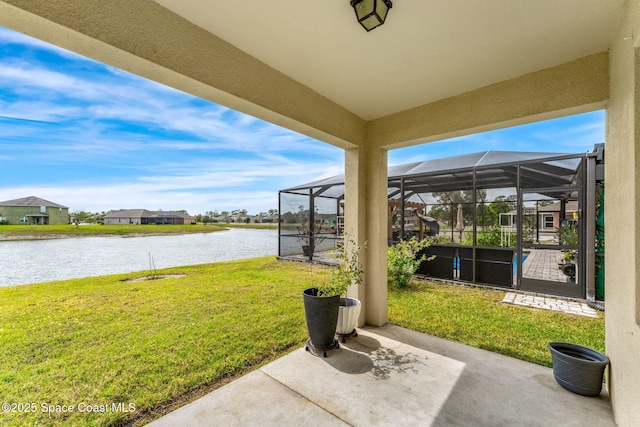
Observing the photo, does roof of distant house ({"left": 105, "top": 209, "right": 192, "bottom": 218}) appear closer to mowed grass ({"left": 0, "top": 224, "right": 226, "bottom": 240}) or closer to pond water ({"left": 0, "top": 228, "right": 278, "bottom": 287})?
mowed grass ({"left": 0, "top": 224, "right": 226, "bottom": 240})

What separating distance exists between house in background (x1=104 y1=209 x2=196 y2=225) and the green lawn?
1.48m

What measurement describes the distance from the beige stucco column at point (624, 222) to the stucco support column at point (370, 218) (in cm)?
204

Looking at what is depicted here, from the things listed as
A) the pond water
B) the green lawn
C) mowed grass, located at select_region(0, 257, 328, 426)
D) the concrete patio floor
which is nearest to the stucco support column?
the green lawn

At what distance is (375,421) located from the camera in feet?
5.95

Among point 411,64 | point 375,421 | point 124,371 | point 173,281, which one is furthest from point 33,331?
point 411,64

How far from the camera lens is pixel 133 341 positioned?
120 inches

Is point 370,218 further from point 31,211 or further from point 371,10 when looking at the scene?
point 31,211

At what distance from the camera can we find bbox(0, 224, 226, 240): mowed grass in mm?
3352

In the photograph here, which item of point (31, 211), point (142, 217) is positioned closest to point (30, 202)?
point (31, 211)

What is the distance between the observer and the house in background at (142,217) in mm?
6005

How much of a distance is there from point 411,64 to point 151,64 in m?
1.97

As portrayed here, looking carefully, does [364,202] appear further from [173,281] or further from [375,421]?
[173,281]

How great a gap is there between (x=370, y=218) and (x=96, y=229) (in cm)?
557

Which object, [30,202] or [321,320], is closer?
[321,320]
